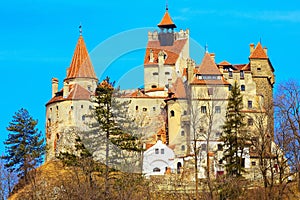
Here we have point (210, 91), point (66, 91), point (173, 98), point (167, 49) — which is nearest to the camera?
point (210, 91)

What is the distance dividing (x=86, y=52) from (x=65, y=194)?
112 ft

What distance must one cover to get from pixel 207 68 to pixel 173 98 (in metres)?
3.97

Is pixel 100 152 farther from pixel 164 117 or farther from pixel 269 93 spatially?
pixel 269 93

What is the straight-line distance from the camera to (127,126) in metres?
61.3

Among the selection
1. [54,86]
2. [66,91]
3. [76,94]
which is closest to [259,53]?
[76,94]

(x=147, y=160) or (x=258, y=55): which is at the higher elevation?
(x=258, y=55)

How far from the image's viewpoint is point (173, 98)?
74.4 metres

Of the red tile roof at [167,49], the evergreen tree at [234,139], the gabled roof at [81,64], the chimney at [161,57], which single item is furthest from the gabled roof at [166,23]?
the evergreen tree at [234,139]

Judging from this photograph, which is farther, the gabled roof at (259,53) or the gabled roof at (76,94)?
the gabled roof at (259,53)

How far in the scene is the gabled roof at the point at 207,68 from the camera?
73.9 metres

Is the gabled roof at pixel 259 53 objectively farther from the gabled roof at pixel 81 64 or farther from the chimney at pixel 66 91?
the chimney at pixel 66 91

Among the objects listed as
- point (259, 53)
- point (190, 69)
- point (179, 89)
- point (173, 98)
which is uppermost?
point (259, 53)

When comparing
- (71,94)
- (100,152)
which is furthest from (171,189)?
(71,94)

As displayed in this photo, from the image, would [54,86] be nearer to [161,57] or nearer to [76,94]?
[76,94]
